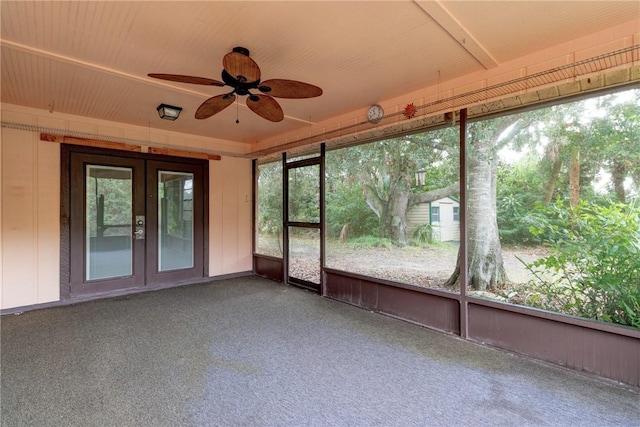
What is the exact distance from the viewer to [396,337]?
3051 mm

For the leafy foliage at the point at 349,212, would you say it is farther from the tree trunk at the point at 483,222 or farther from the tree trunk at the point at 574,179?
the tree trunk at the point at 574,179

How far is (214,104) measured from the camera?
2666mm

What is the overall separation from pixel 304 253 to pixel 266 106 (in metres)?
2.87

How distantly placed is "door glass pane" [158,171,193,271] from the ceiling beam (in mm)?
4502

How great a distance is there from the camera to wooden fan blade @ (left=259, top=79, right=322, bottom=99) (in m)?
2.23

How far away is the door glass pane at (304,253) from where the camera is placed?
477 cm

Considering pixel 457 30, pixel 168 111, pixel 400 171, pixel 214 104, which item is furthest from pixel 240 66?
pixel 400 171

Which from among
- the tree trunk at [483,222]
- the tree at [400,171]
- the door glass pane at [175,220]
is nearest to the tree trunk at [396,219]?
the tree at [400,171]

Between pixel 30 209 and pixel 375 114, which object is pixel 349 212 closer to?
pixel 375 114

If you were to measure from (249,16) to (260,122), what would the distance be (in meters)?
2.52

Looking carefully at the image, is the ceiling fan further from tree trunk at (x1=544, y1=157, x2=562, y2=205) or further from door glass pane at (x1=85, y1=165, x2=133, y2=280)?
door glass pane at (x1=85, y1=165, x2=133, y2=280)

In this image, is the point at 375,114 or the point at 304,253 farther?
the point at 304,253

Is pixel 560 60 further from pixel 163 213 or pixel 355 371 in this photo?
pixel 163 213

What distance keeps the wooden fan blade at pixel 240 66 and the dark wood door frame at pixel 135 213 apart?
339 cm
